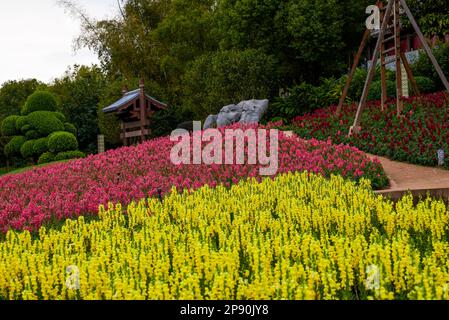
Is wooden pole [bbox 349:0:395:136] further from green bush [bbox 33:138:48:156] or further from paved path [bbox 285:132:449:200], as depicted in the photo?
green bush [bbox 33:138:48:156]

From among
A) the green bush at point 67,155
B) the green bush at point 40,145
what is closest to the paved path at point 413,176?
the green bush at point 67,155

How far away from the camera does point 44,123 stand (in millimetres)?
33656

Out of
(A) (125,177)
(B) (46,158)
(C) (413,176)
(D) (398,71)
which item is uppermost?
(D) (398,71)

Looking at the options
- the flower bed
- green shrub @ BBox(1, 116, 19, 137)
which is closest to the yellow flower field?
the flower bed

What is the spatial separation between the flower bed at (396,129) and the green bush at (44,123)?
625 inches

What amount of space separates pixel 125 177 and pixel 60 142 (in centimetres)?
1749

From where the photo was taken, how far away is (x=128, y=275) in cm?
597

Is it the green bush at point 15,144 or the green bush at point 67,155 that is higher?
the green bush at point 15,144

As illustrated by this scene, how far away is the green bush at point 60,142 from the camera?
3152 centimetres

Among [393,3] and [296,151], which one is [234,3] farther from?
[296,151]

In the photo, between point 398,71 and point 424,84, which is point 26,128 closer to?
point 424,84

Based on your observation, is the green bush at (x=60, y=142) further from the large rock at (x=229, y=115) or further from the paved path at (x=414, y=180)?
the paved path at (x=414, y=180)

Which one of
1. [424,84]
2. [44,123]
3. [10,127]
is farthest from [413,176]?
[10,127]
